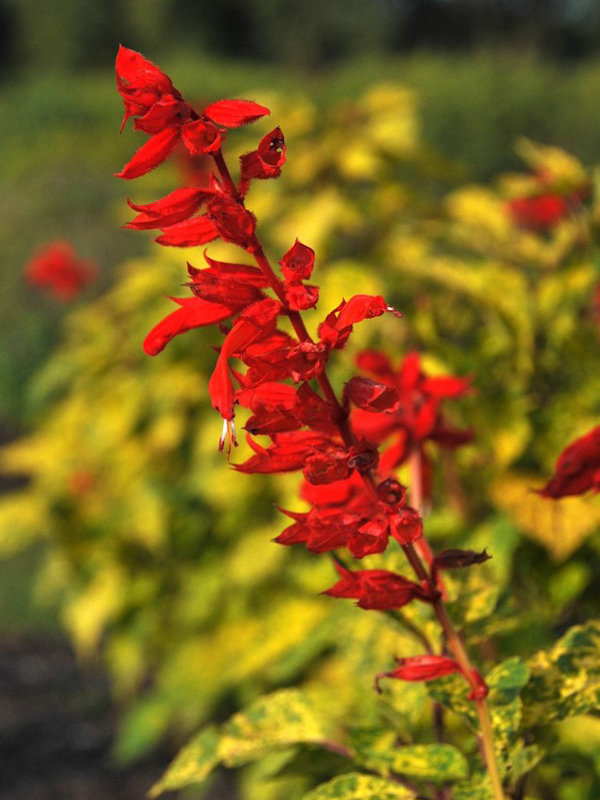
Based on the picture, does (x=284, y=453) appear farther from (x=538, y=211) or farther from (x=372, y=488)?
(x=538, y=211)

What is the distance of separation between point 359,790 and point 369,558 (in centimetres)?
21

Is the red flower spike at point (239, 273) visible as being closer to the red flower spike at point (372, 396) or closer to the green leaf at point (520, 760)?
the red flower spike at point (372, 396)

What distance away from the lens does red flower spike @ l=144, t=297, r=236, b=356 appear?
843 millimetres

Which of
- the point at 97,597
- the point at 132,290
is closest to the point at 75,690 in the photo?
the point at 97,597

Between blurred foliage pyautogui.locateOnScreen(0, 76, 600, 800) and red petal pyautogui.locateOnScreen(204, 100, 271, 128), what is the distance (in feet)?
→ 1.44

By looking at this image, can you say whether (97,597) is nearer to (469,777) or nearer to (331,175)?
(331,175)

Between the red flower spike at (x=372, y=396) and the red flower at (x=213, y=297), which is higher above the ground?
the red flower at (x=213, y=297)

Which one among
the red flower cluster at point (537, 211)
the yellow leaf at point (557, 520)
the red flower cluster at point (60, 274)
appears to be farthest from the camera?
the red flower cluster at point (60, 274)

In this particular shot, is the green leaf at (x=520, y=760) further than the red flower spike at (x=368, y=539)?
Yes

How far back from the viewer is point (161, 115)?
79 centimetres

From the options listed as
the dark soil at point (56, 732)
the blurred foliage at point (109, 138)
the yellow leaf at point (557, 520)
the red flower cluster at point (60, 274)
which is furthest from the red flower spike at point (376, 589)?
the blurred foliage at point (109, 138)

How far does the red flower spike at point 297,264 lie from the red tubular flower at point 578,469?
1.04 feet

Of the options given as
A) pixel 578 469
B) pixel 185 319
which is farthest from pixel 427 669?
pixel 185 319

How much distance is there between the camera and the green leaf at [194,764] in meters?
1.15
